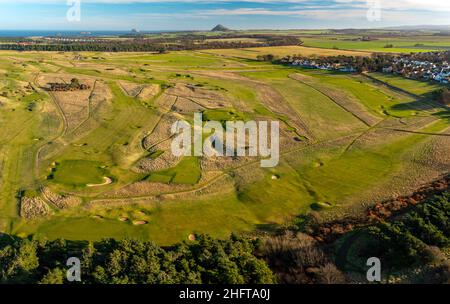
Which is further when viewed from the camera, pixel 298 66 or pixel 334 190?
pixel 298 66

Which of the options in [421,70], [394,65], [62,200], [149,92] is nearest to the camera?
[62,200]

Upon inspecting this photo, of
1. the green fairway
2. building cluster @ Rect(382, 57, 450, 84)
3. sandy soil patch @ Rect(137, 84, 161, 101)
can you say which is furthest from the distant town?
the green fairway

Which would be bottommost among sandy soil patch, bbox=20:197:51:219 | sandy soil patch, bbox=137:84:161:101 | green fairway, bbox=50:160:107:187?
sandy soil patch, bbox=20:197:51:219

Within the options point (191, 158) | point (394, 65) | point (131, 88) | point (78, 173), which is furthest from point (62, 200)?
point (394, 65)

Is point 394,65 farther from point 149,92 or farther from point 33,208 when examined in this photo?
point 33,208

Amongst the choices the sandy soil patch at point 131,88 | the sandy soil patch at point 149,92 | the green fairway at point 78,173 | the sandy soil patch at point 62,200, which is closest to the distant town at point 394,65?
the sandy soil patch at point 149,92

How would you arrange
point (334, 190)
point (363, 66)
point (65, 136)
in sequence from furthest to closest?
1. point (363, 66)
2. point (65, 136)
3. point (334, 190)

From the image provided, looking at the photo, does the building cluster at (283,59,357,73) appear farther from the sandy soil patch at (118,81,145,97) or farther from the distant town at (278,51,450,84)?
the sandy soil patch at (118,81,145,97)
